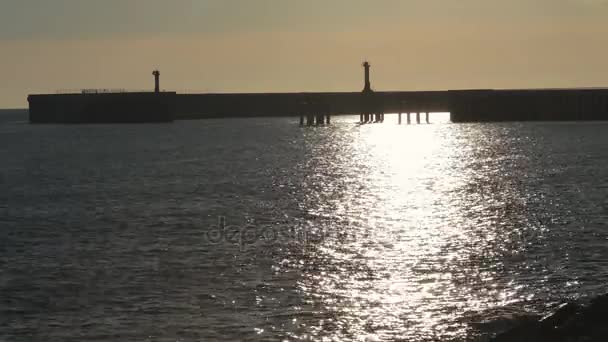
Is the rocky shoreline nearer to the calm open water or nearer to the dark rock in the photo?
the dark rock

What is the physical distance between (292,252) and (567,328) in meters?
19.5

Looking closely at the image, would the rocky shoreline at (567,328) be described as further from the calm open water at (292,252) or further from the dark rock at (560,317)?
the calm open water at (292,252)

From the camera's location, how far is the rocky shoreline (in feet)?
84.5

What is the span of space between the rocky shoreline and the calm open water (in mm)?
2771

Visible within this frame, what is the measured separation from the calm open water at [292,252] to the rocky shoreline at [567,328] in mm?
2771

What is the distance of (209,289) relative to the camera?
119 feet

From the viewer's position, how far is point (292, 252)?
4494cm

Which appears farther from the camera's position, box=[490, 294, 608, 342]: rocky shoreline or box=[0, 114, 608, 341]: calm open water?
A: box=[0, 114, 608, 341]: calm open water

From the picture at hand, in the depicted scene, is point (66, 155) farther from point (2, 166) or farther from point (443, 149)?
point (443, 149)

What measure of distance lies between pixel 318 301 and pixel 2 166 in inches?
3477

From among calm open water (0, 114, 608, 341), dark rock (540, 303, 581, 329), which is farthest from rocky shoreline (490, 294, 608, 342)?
calm open water (0, 114, 608, 341)

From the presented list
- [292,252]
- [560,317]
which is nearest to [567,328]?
[560,317]

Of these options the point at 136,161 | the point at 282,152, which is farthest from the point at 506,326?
the point at 282,152

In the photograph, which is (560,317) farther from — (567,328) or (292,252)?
(292,252)
